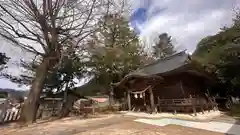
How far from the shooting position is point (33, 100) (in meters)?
12.0

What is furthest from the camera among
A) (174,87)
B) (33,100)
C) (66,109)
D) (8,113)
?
(66,109)

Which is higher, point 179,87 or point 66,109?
point 179,87

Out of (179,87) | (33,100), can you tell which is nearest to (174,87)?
(179,87)

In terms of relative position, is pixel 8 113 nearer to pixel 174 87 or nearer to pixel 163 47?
pixel 174 87

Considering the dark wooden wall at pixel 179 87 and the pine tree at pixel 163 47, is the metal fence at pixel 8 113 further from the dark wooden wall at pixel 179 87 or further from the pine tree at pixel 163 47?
the pine tree at pixel 163 47

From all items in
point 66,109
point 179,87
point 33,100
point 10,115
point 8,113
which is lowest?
point 10,115

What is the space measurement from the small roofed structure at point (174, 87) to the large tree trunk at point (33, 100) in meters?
6.46

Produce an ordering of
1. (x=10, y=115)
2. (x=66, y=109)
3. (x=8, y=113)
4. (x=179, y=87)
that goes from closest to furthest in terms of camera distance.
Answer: (x=8, y=113)
(x=10, y=115)
(x=179, y=87)
(x=66, y=109)

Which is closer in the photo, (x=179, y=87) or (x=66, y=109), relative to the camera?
(x=179, y=87)

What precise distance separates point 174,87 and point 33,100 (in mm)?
9826

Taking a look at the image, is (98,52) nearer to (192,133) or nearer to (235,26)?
(192,133)

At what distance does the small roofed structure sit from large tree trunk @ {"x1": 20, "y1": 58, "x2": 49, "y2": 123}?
6458mm

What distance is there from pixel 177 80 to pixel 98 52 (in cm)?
647

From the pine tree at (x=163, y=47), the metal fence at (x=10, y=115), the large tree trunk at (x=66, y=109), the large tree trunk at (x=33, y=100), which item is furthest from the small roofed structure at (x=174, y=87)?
the pine tree at (x=163, y=47)
